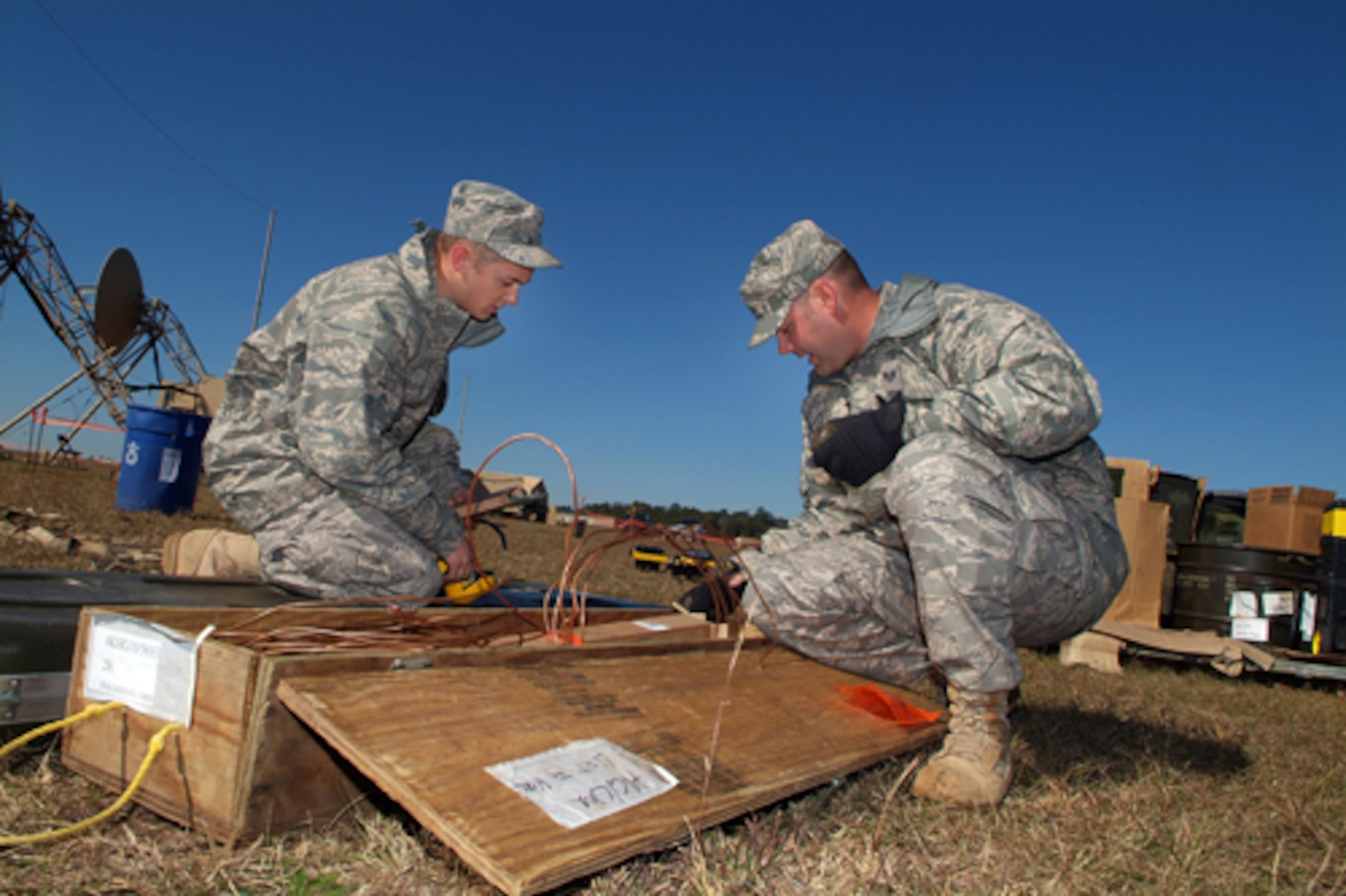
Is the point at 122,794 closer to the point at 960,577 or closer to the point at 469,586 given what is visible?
the point at 960,577

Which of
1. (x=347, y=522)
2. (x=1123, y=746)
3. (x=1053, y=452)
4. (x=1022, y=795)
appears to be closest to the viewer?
(x=1022, y=795)

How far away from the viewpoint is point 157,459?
319 inches

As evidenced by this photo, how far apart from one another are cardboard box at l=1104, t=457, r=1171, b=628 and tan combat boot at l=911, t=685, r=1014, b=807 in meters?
4.16

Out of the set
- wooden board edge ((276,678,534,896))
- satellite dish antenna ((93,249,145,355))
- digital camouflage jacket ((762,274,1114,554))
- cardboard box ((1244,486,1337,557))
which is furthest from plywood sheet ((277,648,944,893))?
satellite dish antenna ((93,249,145,355))

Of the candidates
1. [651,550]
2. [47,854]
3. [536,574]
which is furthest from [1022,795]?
[651,550]

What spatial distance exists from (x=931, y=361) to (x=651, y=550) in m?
6.63

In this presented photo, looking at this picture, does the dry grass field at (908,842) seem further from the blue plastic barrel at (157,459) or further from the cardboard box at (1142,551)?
the blue plastic barrel at (157,459)

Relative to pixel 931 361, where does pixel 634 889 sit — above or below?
below

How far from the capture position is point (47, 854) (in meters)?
1.22

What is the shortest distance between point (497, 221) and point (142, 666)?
7.07 ft

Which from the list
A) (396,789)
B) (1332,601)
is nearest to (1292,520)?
A: (1332,601)

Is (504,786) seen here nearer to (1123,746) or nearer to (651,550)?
(1123,746)

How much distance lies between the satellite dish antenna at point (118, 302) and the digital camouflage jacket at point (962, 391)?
1313 centimetres

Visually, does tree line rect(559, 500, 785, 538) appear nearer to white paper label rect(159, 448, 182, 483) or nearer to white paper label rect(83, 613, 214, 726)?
white paper label rect(83, 613, 214, 726)
